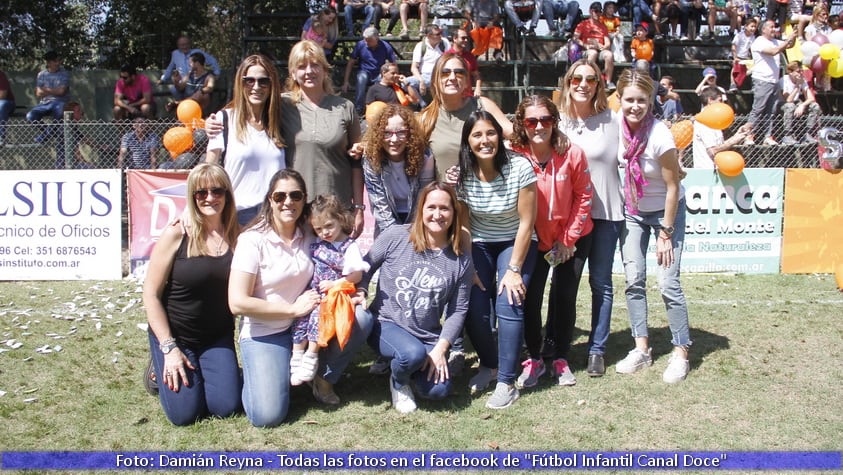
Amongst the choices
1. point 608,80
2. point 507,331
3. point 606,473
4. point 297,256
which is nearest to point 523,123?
point 507,331

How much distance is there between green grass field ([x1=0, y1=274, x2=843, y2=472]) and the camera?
363cm

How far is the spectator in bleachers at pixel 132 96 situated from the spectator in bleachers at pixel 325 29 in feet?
8.59

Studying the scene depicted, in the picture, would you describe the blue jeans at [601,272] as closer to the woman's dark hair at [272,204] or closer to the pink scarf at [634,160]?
the pink scarf at [634,160]

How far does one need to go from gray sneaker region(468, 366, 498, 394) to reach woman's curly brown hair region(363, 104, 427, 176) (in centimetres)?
125

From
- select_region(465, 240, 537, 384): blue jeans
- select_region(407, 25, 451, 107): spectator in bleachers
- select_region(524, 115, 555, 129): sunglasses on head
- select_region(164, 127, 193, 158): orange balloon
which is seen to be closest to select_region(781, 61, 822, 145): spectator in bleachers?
select_region(407, 25, 451, 107): spectator in bleachers

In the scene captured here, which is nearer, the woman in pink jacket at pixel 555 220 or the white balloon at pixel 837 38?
the woman in pink jacket at pixel 555 220

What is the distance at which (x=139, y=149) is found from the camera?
9078mm

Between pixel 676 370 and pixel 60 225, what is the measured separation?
624 cm

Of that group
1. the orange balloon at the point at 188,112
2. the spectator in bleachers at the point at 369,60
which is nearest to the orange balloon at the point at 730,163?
the spectator in bleachers at the point at 369,60

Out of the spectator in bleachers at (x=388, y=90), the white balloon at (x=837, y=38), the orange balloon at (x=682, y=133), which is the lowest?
the orange balloon at (x=682, y=133)

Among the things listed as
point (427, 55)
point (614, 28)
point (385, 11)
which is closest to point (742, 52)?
point (614, 28)

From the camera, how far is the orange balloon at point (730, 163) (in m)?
7.72

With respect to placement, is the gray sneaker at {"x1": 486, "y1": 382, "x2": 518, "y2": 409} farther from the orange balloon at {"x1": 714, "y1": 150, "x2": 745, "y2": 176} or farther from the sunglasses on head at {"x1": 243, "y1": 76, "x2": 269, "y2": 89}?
the orange balloon at {"x1": 714, "y1": 150, "x2": 745, "y2": 176}

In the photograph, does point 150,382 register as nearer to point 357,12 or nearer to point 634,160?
point 634,160
